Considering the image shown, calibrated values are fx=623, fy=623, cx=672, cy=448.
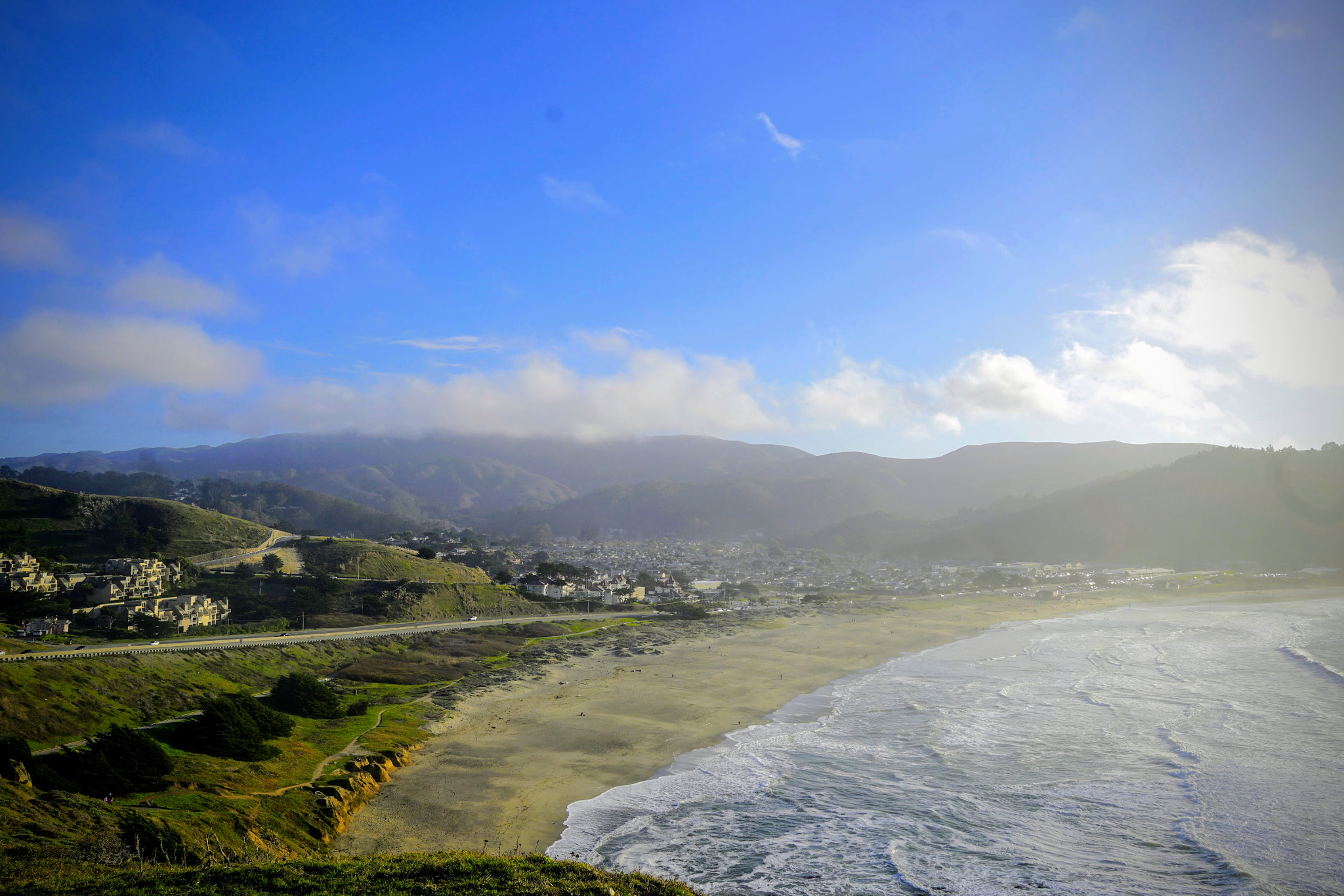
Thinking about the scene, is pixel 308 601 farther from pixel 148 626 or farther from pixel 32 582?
pixel 32 582

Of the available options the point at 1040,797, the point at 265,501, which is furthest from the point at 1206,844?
the point at 265,501

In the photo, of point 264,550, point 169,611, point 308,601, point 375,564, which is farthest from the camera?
point 264,550

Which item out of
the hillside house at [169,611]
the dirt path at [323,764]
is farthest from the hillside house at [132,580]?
the dirt path at [323,764]

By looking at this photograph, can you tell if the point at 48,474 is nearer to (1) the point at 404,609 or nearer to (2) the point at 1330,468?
(1) the point at 404,609

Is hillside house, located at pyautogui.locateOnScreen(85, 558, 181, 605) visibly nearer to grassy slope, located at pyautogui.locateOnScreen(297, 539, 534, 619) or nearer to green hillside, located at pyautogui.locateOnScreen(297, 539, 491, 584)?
green hillside, located at pyautogui.locateOnScreen(297, 539, 491, 584)

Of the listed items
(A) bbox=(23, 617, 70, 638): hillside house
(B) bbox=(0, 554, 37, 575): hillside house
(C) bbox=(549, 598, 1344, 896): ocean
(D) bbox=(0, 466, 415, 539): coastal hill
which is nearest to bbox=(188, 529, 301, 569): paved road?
(B) bbox=(0, 554, 37, 575): hillside house

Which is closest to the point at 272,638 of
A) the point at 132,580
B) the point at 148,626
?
the point at 148,626

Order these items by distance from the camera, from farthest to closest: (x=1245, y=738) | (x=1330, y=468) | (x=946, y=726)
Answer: (x=1330, y=468)
(x=946, y=726)
(x=1245, y=738)
